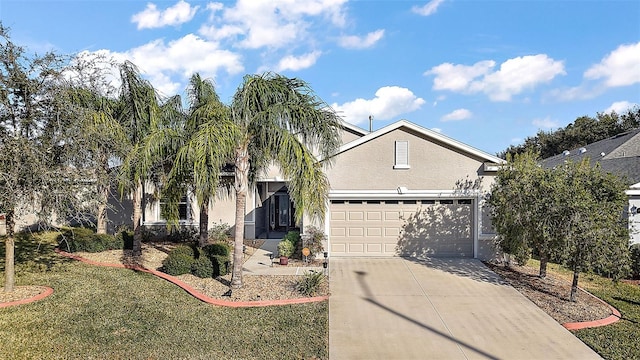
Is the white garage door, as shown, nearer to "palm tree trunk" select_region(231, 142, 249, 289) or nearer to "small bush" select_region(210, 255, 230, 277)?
"small bush" select_region(210, 255, 230, 277)

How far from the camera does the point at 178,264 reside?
1014 cm

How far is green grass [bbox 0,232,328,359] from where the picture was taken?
596 centimetres

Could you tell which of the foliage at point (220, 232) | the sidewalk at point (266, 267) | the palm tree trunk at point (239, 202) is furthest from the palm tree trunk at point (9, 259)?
the foliage at point (220, 232)

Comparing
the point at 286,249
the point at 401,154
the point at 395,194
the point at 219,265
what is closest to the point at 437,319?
the point at 395,194

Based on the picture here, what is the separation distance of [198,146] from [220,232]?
848 cm

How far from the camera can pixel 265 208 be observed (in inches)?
757

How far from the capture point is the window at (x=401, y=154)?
12695 millimetres

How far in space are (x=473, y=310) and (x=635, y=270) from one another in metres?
7.26

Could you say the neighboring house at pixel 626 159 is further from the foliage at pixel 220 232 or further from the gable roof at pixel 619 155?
the foliage at pixel 220 232

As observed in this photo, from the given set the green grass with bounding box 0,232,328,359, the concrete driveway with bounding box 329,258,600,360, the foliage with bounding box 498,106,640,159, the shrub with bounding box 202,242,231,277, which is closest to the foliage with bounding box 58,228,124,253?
the green grass with bounding box 0,232,328,359

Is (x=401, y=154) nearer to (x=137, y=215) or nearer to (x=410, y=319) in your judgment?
(x=410, y=319)

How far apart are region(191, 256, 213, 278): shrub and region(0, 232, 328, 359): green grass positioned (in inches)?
38.1

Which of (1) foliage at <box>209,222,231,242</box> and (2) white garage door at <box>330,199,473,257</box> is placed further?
(1) foliage at <box>209,222,231,242</box>

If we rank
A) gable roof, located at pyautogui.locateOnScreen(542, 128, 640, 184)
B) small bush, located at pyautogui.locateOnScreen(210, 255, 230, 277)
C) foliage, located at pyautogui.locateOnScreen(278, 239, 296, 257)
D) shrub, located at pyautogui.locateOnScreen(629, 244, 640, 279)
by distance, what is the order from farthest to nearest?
gable roof, located at pyautogui.locateOnScreen(542, 128, 640, 184)
foliage, located at pyautogui.locateOnScreen(278, 239, 296, 257)
shrub, located at pyautogui.locateOnScreen(629, 244, 640, 279)
small bush, located at pyautogui.locateOnScreen(210, 255, 230, 277)
